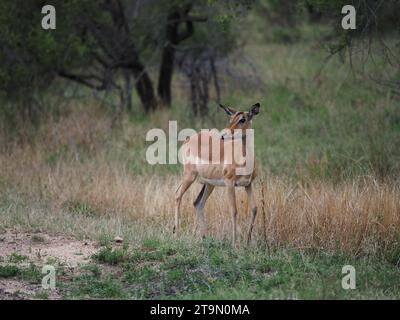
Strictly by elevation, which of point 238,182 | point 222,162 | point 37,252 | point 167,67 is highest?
point 167,67

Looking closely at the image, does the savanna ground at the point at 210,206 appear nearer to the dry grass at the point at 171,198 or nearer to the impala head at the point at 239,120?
the dry grass at the point at 171,198

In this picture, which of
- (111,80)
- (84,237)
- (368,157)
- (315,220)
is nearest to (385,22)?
(368,157)

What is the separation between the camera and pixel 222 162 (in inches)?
377

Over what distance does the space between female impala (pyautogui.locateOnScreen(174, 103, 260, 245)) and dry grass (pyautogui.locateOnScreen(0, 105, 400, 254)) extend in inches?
14.3

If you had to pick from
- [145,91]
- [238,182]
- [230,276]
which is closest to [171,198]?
[238,182]

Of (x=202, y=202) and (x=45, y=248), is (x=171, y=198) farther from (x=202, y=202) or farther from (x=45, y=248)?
(x=45, y=248)

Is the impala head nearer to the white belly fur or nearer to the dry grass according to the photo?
the white belly fur

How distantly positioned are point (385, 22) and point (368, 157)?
160 inches

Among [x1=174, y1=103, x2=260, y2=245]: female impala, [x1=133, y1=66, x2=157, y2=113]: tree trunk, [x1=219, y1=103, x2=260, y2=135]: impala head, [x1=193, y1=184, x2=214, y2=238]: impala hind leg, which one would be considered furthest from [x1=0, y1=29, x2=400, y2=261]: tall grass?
[x1=219, y1=103, x2=260, y2=135]: impala head

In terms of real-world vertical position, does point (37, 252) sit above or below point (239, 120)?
below

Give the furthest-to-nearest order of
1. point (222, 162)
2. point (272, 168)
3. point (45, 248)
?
point (272, 168), point (222, 162), point (45, 248)

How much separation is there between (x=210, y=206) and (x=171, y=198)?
2.18 feet

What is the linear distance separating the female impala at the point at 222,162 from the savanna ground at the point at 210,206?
0.38 m

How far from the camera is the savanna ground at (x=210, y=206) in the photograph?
7711 millimetres
